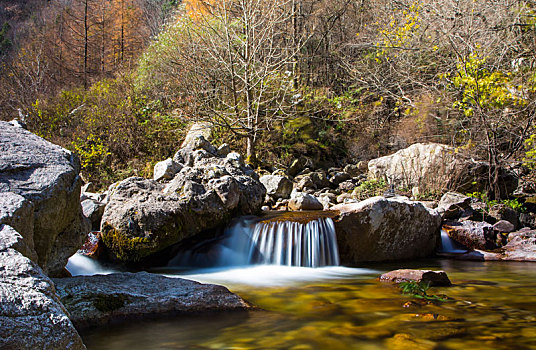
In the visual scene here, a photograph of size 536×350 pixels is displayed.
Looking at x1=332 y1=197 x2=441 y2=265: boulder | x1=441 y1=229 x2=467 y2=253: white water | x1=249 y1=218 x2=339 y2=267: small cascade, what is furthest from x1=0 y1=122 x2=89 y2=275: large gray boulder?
x1=441 y1=229 x2=467 y2=253: white water

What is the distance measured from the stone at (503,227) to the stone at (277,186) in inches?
212

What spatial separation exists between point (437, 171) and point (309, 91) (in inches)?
323

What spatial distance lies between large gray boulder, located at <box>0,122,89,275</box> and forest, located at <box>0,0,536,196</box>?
831cm

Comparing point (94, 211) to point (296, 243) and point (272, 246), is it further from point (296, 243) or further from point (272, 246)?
point (296, 243)

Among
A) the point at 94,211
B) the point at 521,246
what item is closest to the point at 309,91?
the point at 521,246

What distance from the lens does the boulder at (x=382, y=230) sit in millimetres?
7875

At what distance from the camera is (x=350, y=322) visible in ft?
13.3

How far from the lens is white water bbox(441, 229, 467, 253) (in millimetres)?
8773

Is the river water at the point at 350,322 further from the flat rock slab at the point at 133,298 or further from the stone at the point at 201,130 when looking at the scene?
the stone at the point at 201,130

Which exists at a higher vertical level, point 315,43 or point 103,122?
point 315,43

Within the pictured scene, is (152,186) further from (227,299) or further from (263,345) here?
(263,345)

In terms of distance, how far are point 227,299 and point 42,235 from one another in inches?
75.1

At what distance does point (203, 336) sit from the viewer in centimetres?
356

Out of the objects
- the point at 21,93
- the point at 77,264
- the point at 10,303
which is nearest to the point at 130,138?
the point at 21,93
